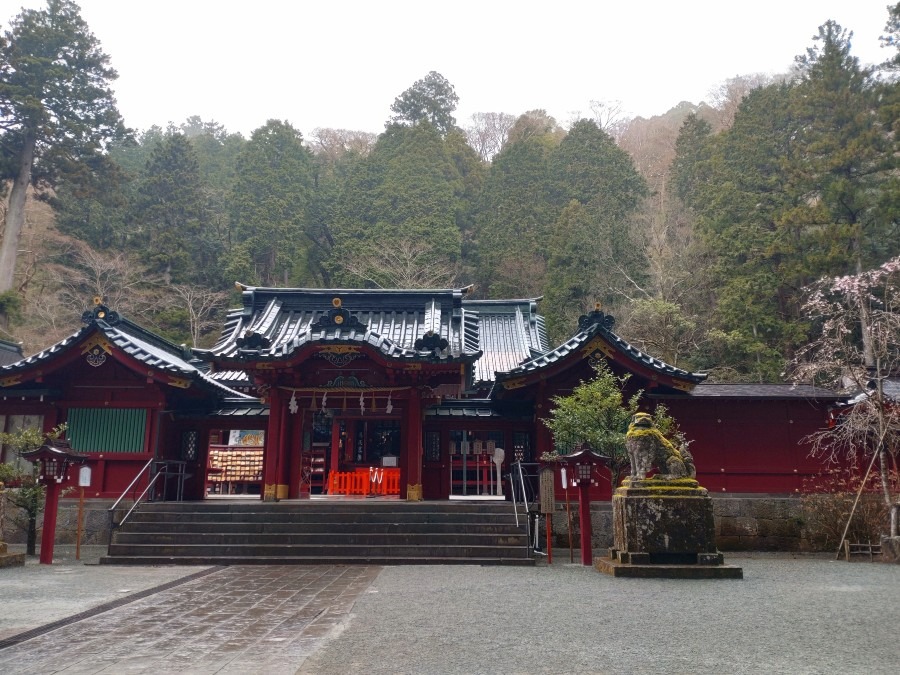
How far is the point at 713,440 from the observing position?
16.0 meters

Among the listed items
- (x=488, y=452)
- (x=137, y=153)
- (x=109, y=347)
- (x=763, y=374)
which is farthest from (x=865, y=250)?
(x=137, y=153)

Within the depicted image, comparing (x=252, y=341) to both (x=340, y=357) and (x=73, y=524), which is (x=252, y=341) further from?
(x=73, y=524)

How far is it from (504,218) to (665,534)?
32167 millimetres

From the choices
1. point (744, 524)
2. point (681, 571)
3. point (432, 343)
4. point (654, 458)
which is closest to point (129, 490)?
point (432, 343)

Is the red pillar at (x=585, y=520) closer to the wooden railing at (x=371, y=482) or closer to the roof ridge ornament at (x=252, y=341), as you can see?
the wooden railing at (x=371, y=482)

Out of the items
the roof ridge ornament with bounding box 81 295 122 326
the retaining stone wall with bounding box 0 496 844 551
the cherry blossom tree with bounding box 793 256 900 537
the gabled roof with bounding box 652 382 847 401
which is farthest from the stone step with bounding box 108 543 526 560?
the cherry blossom tree with bounding box 793 256 900 537

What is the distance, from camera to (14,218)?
3108 centimetres

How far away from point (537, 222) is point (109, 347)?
29.1 m

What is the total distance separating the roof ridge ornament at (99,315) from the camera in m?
15.4

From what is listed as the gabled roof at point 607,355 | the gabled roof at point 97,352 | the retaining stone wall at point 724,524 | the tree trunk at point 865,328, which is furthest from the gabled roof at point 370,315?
the tree trunk at point 865,328

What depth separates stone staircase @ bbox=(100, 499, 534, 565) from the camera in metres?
12.2

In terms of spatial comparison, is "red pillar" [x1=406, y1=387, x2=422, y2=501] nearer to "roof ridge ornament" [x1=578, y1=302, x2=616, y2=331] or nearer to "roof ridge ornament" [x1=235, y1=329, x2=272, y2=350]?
"roof ridge ornament" [x1=235, y1=329, x2=272, y2=350]

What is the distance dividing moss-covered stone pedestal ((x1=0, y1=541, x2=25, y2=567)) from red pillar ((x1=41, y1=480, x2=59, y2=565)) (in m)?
0.38

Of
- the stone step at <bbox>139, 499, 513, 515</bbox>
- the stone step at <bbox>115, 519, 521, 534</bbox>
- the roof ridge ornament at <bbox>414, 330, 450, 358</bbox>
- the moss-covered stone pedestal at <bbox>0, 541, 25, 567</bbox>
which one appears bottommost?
the moss-covered stone pedestal at <bbox>0, 541, 25, 567</bbox>
